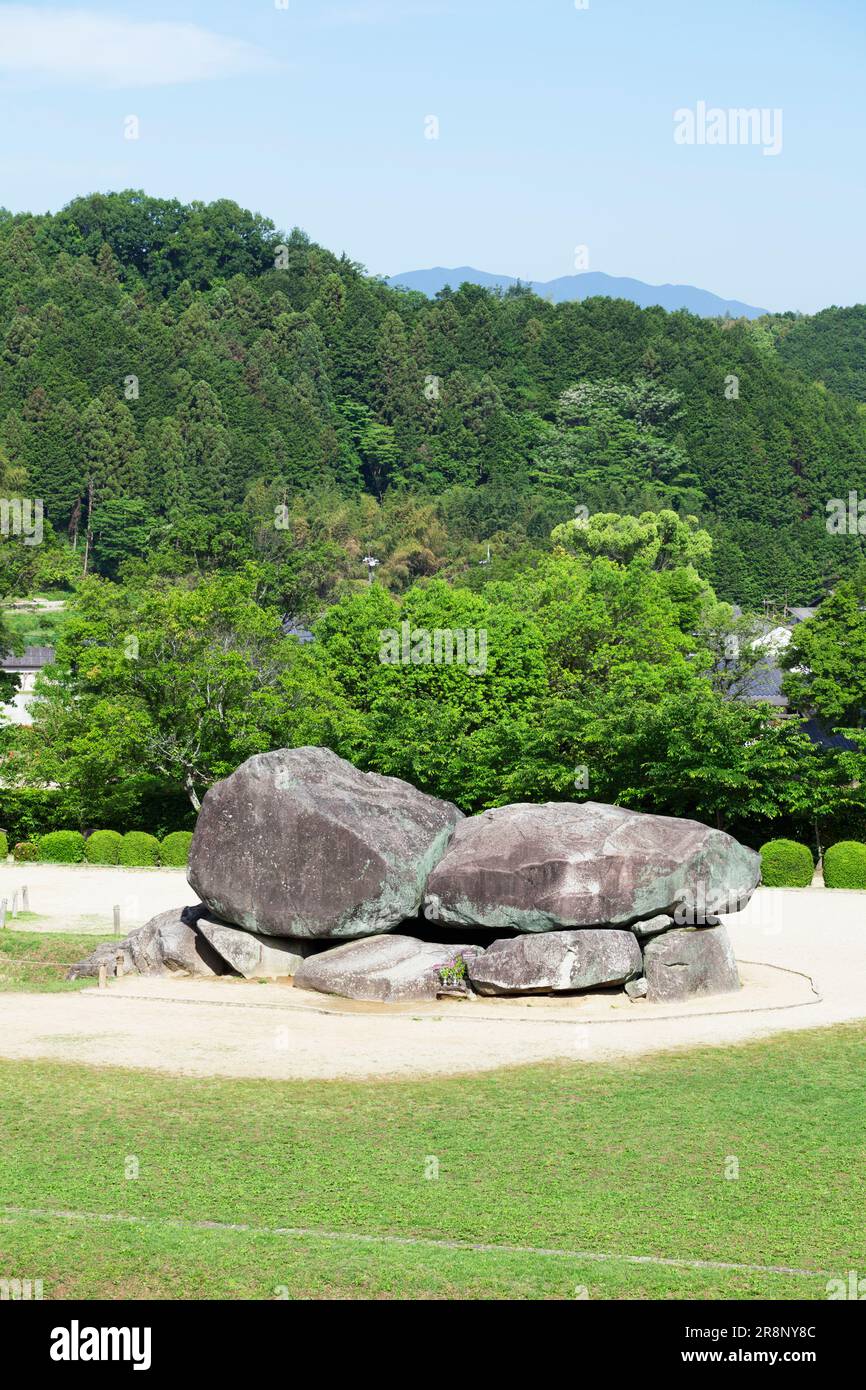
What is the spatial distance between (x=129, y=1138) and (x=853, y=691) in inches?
1293

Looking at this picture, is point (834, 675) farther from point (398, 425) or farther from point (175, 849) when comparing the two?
point (398, 425)

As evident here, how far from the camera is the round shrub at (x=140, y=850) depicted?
45.6 meters

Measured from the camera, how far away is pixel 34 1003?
89.9 ft

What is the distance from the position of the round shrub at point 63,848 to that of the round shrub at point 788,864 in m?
19.9

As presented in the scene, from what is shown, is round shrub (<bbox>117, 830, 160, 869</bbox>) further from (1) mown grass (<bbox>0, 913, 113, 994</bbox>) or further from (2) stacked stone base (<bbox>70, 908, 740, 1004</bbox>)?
(2) stacked stone base (<bbox>70, 908, 740, 1004</bbox>)

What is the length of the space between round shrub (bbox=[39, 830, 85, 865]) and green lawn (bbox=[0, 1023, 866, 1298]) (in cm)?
2434

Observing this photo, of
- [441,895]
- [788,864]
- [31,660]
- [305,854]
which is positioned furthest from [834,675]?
[31,660]

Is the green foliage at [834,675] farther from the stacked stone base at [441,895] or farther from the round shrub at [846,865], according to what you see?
the stacked stone base at [441,895]

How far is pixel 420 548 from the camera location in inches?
5300

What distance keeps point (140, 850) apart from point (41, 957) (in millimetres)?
13162

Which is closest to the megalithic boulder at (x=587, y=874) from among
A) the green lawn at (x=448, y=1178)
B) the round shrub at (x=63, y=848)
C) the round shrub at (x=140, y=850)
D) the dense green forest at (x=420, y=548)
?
the green lawn at (x=448, y=1178)

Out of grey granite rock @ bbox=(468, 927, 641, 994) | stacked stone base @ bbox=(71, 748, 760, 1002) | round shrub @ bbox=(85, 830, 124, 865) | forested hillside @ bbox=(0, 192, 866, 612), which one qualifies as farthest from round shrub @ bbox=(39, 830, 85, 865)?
forested hillside @ bbox=(0, 192, 866, 612)

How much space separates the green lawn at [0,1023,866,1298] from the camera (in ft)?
47.3

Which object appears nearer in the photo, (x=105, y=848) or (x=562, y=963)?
(x=562, y=963)
